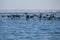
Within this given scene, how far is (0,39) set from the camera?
65.9ft

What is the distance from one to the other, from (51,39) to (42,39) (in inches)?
31.5

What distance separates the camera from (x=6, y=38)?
2111 cm

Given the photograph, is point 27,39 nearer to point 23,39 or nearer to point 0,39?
point 23,39

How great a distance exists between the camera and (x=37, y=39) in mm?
20344

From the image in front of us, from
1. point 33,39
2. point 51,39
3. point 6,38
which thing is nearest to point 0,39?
point 6,38

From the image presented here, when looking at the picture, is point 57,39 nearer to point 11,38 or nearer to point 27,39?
point 27,39

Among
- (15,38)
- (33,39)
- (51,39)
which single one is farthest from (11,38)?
(51,39)

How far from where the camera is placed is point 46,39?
20062mm

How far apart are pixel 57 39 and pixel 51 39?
1.67 ft

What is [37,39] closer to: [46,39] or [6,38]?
[46,39]

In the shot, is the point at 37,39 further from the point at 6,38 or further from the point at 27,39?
the point at 6,38

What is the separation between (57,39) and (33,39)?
82.1 inches

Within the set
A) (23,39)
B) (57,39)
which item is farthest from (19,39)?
(57,39)

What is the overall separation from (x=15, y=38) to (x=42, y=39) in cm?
250
